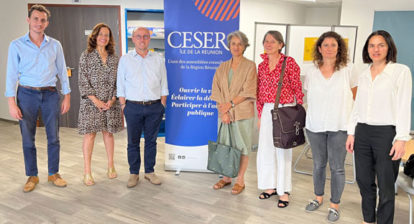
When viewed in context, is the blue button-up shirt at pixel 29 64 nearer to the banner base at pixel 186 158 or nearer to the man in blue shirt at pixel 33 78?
the man in blue shirt at pixel 33 78

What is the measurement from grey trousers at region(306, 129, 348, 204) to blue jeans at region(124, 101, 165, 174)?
1.49 metres

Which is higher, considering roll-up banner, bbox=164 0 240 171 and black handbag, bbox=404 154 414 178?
roll-up banner, bbox=164 0 240 171

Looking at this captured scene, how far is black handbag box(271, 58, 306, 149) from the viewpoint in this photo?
2787 millimetres

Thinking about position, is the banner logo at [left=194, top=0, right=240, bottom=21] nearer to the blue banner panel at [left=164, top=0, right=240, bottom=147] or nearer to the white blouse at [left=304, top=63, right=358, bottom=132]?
the blue banner panel at [left=164, top=0, right=240, bottom=147]

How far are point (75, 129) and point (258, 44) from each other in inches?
135

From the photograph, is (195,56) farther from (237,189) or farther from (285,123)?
(237,189)

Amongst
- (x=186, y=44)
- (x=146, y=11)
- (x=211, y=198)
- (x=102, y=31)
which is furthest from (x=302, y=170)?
(x=146, y=11)

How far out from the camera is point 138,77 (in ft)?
10.6

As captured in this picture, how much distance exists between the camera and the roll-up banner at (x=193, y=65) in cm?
355

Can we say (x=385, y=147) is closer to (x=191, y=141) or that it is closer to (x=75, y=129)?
(x=191, y=141)

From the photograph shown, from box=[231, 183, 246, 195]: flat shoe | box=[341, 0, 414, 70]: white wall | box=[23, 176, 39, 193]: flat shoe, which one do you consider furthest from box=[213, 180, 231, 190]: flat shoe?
box=[341, 0, 414, 70]: white wall

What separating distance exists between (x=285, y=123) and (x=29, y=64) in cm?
238

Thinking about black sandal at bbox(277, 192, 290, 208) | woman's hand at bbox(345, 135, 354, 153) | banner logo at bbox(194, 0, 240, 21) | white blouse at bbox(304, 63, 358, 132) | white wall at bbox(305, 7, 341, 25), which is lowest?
black sandal at bbox(277, 192, 290, 208)

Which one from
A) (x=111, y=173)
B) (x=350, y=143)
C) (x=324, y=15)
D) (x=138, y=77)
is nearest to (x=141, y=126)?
(x=138, y=77)
